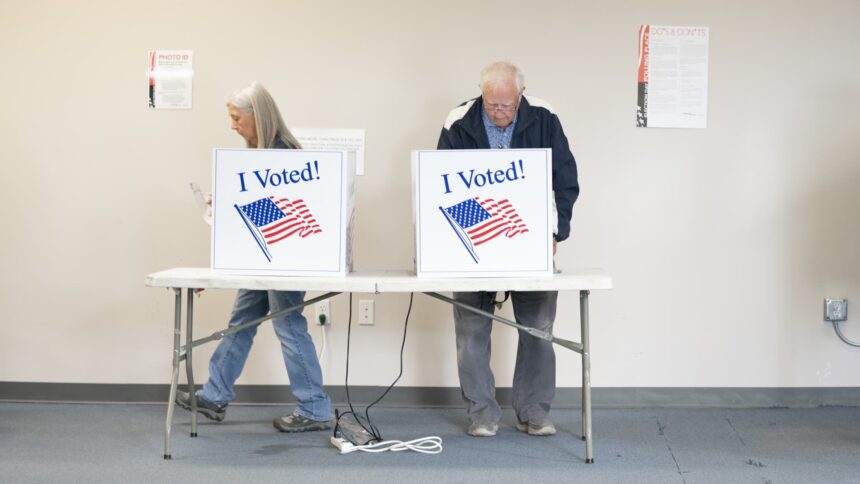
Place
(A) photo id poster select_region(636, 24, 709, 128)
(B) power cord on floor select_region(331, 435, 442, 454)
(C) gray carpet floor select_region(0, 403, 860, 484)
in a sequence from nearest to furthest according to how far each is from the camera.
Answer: (C) gray carpet floor select_region(0, 403, 860, 484)
(B) power cord on floor select_region(331, 435, 442, 454)
(A) photo id poster select_region(636, 24, 709, 128)

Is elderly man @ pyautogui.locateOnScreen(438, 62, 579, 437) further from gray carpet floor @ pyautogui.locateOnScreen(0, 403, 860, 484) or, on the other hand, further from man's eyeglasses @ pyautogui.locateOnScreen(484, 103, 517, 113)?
gray carpet floor @ pyautogui.locateOnScreen(0, 403, 860, 484)

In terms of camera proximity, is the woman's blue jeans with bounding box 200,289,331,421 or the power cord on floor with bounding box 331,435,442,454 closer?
the power cord on floor with bounding box 331,435,442,454

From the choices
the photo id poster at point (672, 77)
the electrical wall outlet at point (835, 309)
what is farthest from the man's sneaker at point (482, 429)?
the electrical wall outlet at point (835, 309)

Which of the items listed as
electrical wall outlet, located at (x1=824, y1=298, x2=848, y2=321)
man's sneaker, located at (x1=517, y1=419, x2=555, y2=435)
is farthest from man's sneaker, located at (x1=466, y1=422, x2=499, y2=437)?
electrical wall outlet, located at (x1=824, y1=298, x2=848, y2=321)

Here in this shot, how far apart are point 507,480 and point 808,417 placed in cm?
156

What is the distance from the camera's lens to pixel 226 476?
9.48 ft

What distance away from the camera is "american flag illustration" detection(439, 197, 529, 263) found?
2.94m

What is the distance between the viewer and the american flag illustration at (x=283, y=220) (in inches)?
117

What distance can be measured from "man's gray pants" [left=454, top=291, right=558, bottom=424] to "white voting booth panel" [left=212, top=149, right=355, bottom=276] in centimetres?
69

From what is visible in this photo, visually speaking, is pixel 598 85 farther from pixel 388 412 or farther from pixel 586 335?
pixel 388 412

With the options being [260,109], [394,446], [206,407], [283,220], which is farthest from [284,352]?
[260,109]

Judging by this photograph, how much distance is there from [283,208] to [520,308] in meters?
1.03

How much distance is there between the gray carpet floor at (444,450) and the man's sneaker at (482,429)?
1.3 inches

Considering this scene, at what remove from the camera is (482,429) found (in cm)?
343
